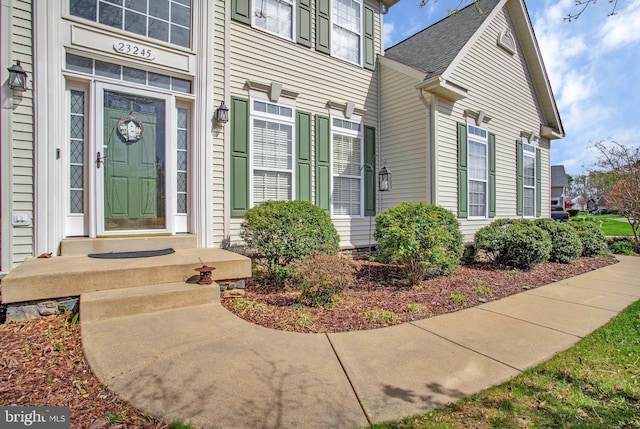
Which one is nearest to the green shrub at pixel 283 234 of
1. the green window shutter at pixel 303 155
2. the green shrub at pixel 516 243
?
the green window shutter at pixel 303 155

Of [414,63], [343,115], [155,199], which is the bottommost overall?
[155,199]

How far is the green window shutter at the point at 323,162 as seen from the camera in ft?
21.5

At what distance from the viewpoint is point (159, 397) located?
196cm

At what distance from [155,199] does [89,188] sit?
838mm

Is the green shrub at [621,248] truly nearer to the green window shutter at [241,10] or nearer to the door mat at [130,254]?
the green window shutter at [241,10]

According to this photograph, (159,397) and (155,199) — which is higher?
(155,199)

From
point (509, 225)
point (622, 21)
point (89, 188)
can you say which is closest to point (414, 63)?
point (509, 225)

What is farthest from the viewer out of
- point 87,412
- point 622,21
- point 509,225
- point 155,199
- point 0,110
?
point 509,225

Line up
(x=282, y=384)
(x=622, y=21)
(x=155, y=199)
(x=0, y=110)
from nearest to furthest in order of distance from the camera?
1. (x=282, y=384)
2. (x=622, y=21)
3. (x=0, y=110)
4. (x=155, y=199)

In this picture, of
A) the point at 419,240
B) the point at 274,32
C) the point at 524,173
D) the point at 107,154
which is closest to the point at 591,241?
the point at 524,173

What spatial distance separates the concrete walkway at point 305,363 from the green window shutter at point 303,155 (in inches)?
129

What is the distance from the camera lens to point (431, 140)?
6.91m

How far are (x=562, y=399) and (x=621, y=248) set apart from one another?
10.4 meters

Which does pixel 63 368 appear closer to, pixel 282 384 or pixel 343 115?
pixel 282 384
